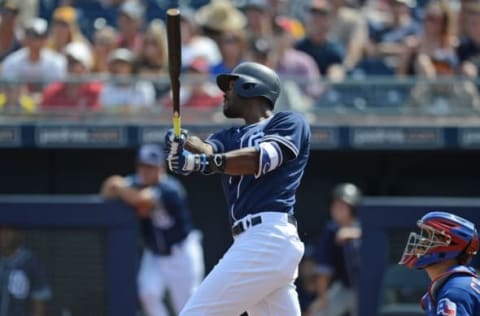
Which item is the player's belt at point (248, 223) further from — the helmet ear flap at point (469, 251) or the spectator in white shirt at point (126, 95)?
the spectator in white shirt at point (126, 95)

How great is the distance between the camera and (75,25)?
40.0 feet

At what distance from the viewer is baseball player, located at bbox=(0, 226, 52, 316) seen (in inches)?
362

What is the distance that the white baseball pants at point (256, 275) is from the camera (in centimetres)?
564

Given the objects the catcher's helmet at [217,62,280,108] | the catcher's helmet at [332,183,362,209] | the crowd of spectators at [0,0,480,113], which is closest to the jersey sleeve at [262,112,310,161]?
the catcher's helmet at [217,62,280,108]

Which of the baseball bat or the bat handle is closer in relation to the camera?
the bat handle

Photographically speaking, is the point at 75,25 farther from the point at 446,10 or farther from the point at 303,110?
the point at 446,10

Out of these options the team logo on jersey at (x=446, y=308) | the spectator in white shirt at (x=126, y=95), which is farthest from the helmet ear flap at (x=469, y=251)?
the spectator in white shirt at (x=126, y=95)

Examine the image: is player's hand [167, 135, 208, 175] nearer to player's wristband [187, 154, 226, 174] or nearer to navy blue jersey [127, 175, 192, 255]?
player's wristband [187, 154, 226, 174]

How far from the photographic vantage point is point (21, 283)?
365 inches

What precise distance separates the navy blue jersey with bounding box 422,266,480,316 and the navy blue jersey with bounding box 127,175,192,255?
5233 millimetres

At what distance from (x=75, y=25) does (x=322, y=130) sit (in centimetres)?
301

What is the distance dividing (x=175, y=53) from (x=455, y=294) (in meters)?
1.86

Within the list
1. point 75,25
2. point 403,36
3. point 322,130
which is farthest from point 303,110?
point 75,25

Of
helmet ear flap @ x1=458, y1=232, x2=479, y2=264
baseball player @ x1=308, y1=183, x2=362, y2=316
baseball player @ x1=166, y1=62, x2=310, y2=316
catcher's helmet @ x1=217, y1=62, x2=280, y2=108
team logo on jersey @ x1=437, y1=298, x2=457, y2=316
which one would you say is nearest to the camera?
team logo on jersey @ x1=437, y1=298, x2=457, y2=316
